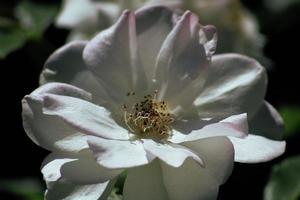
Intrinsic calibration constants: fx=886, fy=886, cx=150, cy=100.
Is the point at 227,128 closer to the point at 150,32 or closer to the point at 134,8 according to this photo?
the point at 150,32

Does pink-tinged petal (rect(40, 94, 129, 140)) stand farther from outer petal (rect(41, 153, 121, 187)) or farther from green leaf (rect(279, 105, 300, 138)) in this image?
green leaf (rect(279, 105, 300, 138))

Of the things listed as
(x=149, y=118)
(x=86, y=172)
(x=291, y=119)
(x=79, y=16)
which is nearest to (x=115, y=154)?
(x=86, y=172)

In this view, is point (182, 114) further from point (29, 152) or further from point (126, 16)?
point (29, 152)

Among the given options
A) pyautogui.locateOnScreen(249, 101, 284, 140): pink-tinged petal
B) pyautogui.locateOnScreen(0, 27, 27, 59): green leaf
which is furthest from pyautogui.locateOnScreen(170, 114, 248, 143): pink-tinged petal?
pyautogui.locateOnScreen(0, 27, 27, 59): green leaf

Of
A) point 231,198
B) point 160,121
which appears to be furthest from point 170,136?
point 231,198

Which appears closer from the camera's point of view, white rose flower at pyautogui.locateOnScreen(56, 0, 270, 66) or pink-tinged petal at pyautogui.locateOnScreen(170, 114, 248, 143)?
pink-tinged petal at pyautogui.locateOnScreen(170, 114, 248, 143)

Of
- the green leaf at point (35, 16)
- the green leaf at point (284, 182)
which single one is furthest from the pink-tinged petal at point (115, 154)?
the green leaf at point (35, 16)
